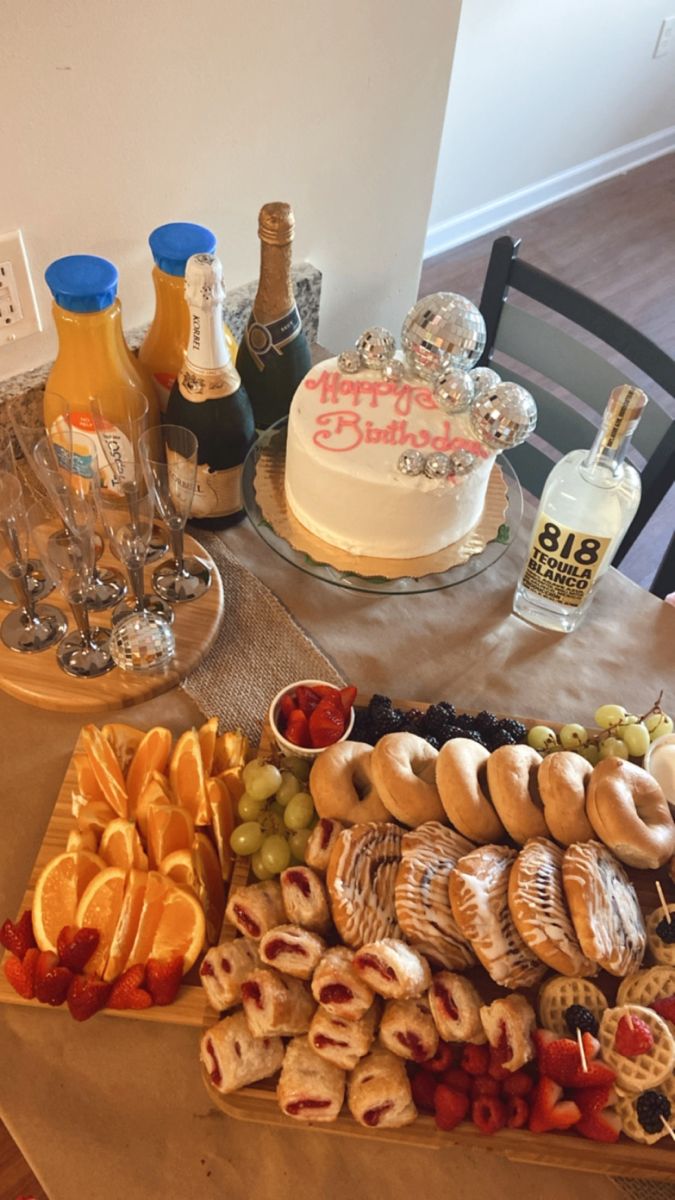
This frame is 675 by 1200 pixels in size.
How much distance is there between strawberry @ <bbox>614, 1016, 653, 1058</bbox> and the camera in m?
0.63

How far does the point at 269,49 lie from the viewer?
1.02 metres

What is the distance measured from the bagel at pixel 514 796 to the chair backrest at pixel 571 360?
21.2 inches

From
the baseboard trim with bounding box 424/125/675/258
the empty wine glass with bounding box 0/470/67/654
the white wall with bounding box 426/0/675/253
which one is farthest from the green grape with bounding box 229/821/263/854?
the baseboard trim with bounding box 424/125/675/258

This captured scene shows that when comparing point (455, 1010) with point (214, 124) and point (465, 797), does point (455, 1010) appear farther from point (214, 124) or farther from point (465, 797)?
point (214, 124)

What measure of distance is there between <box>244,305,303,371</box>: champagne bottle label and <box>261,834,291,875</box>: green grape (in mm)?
604

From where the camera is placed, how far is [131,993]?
70cm

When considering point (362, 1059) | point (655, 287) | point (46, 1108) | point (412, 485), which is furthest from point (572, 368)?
point (655, 287)

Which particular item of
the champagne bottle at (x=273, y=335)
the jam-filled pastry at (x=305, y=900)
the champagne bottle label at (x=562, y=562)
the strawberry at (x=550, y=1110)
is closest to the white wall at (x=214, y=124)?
the champagne bottle at (x=273, y=335)

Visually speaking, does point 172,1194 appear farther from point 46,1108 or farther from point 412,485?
point 412,485

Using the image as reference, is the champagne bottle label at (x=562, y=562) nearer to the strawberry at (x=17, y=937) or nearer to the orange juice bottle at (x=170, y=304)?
the orange juice bottle at (x=170, y=304)

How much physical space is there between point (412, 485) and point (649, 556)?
1358mm

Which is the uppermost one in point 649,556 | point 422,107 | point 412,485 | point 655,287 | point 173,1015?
point 422,107

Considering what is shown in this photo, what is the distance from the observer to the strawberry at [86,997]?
696 mm

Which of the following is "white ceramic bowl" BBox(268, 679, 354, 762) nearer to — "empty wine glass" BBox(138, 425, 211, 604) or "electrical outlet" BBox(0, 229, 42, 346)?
"empty wine glass" BBox(138, 425, 211, 604)
